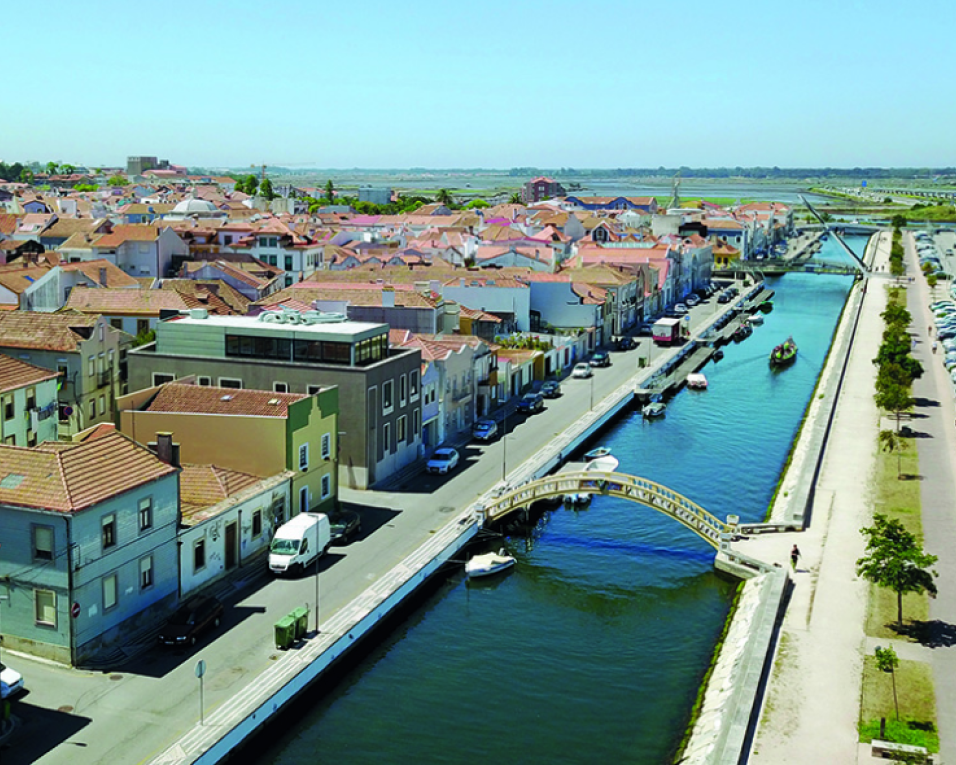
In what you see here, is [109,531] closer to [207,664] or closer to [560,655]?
[207,664]

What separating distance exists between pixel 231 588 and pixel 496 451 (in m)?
18.1

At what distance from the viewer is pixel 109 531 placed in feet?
87.9

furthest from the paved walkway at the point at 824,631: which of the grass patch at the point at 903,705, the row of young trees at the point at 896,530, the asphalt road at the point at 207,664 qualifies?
the asphalt road at the point at 207,664

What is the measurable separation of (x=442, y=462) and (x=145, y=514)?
54.3 ft

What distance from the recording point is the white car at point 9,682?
23984 millimetres

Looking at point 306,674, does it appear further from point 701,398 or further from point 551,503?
point 701,398

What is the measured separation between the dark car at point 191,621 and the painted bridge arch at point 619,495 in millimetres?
11660

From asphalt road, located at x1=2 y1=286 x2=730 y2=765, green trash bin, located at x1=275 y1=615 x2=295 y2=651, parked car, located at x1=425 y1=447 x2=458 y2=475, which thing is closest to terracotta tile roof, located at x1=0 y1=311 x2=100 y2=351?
asphalt road, located at x1=2 y1=286 x2=730 y2=765

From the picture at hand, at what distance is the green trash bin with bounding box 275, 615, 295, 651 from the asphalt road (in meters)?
0.27

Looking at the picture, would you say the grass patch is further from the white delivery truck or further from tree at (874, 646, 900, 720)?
the white delivery truck

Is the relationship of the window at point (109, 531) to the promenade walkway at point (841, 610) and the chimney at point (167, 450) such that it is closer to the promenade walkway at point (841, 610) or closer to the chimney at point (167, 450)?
the chimney at point (167, 450)

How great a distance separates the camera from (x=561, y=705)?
89.1 ft

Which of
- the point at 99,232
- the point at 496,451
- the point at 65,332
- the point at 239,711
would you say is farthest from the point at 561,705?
the point at 99,232

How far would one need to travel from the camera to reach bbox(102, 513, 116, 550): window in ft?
87.4
